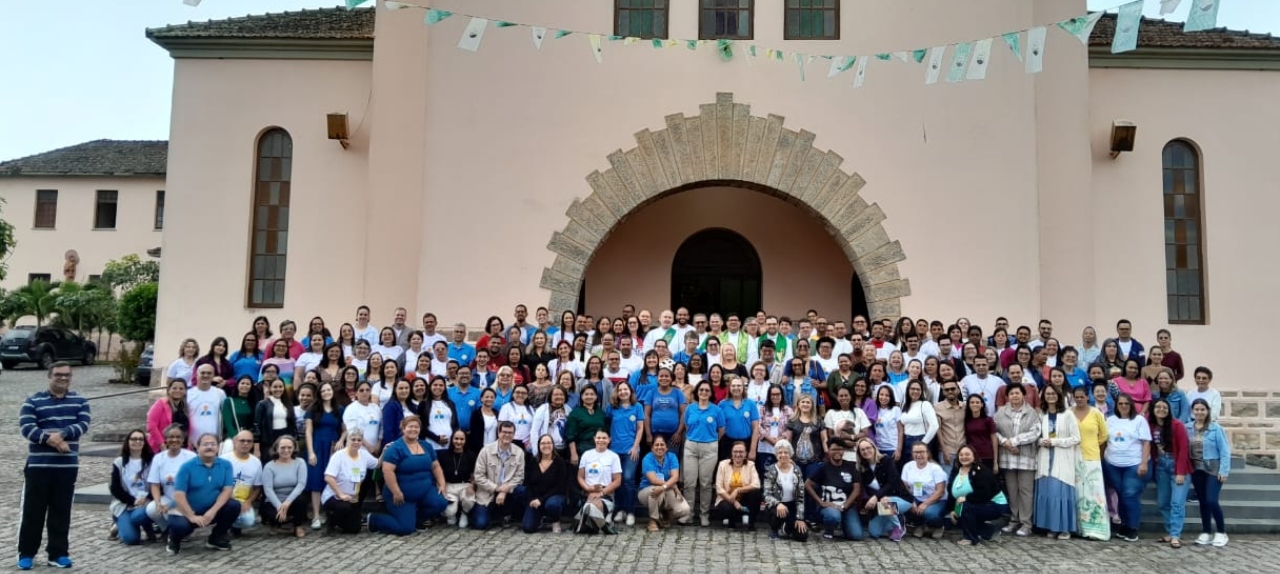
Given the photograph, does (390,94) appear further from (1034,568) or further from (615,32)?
(1034,568)

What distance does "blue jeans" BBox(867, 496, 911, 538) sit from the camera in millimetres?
7883

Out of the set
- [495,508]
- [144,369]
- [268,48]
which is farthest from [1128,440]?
[144,369]

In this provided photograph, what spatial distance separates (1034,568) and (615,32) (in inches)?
305

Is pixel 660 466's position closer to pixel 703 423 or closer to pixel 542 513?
pixel 703 423

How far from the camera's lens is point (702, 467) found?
8.25 m

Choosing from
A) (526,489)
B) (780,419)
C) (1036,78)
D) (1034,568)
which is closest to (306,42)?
(526,489)

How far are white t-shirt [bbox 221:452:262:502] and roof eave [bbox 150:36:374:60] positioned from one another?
22.2ft

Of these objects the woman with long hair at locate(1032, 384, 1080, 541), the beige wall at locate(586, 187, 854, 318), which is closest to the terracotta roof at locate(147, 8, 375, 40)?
the beige wall at locate(586, 187, 854, 318)

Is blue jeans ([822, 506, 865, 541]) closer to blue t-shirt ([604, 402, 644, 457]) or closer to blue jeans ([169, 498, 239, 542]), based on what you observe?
blue t-shirt ([604, 402, 644, 457])

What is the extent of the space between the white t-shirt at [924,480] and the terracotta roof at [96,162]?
104ft

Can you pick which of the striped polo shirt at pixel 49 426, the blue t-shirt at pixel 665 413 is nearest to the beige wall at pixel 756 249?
the blue t-shirt at pixel 665 413

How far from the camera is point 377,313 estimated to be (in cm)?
1145

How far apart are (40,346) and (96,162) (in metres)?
10.5

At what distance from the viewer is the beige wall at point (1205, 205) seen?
1222 centimetres
